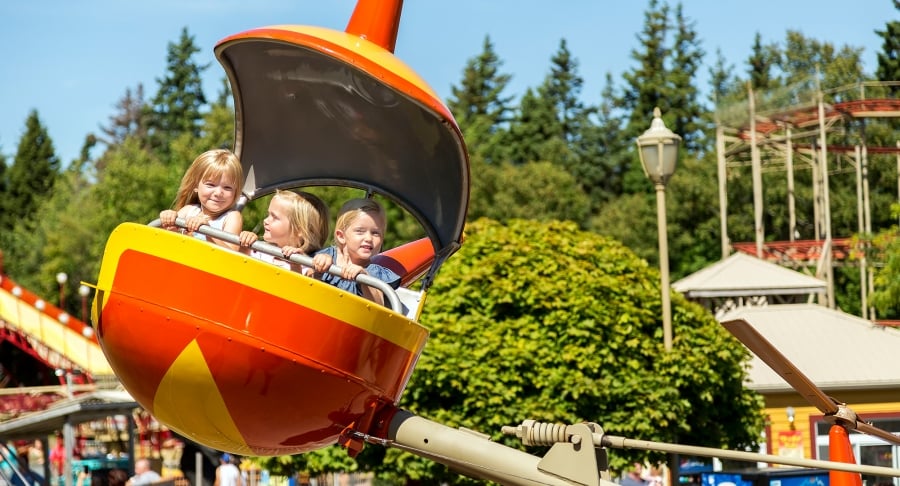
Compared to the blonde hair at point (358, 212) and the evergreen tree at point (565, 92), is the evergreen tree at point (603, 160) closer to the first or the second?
the evergreen tree at point (565, 92)

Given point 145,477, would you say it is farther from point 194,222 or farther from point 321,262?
point 321,262

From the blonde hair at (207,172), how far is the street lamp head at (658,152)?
10.4 m

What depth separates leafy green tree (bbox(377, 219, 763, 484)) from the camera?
18.3m

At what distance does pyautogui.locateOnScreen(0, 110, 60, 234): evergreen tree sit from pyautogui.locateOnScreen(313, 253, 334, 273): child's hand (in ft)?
257

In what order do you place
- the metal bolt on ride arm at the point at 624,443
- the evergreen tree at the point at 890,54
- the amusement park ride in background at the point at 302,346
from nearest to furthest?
the metal bolt on ride arm at the point at 624,443
the amusement park ride in background at the point at 302,346
the evergreen tree at the point at 890,54

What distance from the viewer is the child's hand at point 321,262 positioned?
625 cm

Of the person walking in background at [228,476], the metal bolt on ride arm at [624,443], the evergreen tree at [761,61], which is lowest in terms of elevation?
the metal bolt on ride arm at [624,443]

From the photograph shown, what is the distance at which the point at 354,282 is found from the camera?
21.2 ft

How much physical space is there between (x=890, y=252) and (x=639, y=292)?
1159 cm

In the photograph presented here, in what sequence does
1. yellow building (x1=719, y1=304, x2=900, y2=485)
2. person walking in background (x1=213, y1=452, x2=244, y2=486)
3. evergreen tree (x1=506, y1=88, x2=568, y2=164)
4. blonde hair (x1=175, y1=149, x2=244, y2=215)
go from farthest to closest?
evergreen tree (x1=506, y1=88, x2=568, y2=164) → yellow building (x1=719, y1=304, x2=900, y2=485) → person walking in background (x1=213, y1=452, x2=244, y2=486) → blonde hair (x1=175, y1=149, x2=244, y2=215)

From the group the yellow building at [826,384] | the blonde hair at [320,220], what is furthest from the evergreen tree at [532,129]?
the blonde hair at [320,220]

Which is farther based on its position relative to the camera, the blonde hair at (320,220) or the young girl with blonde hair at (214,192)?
the blonde hair at (320,220)

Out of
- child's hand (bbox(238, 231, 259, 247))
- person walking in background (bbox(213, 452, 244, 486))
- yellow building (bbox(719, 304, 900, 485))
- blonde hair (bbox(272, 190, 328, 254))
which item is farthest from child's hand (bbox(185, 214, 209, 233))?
yellow building (bbox(719, 304, 900, 485))

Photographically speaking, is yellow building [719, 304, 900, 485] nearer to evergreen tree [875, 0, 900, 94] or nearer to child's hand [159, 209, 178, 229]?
child's hand [159, 209, 178, 229]
